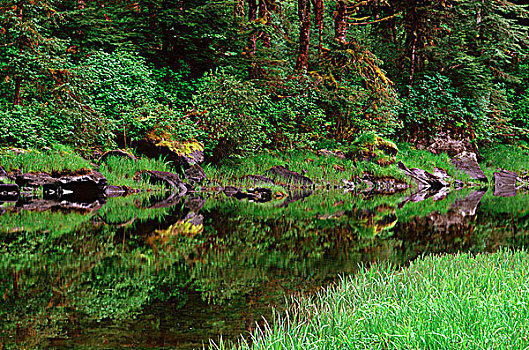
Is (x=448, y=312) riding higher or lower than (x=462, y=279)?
higher

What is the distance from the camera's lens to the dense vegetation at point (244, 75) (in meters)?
14.0

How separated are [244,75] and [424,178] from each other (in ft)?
29.1

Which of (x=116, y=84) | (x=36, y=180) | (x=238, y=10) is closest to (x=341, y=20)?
(x=238, y=10)

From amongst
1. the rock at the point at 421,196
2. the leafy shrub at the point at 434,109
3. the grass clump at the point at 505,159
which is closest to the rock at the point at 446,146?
the leafy shrub at the point at 434,109

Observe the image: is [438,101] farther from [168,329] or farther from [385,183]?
[168,329]

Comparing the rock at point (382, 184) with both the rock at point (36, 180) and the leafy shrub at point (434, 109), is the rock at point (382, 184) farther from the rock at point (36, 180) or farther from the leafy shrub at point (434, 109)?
the rock at point (36, 180)

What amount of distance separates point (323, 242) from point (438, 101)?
18984 millimetres

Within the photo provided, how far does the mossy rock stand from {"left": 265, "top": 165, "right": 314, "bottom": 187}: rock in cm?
298

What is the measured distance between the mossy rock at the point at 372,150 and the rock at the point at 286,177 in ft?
9.79

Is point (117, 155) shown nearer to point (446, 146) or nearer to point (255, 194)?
point (255, 194)

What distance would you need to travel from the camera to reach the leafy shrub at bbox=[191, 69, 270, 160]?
51.3 ft

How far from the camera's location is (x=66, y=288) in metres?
3.93

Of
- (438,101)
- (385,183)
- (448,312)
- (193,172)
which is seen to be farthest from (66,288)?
(438,101)

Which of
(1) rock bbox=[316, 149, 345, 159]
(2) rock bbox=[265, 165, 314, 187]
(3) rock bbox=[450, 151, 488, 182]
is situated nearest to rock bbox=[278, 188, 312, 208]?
(2) rock bbox=[265, 165, 314, 187]
